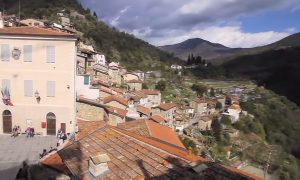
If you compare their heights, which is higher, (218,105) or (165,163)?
(165,163)

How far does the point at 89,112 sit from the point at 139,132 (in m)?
12.2

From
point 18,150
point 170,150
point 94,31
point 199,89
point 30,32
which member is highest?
point 94,31

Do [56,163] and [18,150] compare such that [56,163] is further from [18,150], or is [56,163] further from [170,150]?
[18,150]

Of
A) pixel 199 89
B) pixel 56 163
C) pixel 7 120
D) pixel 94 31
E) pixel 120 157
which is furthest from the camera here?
pixel 94 31

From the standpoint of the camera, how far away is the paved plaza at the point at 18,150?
698 inches

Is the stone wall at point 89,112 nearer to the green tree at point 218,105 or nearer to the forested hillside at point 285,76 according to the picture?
the green tree at point 218,105

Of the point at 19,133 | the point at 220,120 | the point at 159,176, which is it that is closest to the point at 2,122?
the point at 19,133

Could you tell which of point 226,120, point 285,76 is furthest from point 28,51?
point 285,76

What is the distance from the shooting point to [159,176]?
10.0 meters

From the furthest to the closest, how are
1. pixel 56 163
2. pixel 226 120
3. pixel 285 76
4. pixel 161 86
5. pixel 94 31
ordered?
pixel 285 76 < pixel 94 31 < pixel 161 86 < pixel 226 120 < pixel 56 163

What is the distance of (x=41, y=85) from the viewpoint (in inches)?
1057

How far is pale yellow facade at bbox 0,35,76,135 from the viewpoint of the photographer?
87.1ft

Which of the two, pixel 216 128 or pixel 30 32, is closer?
pixel 30 32

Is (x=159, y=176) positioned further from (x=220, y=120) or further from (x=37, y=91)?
(x=220, y=120)
